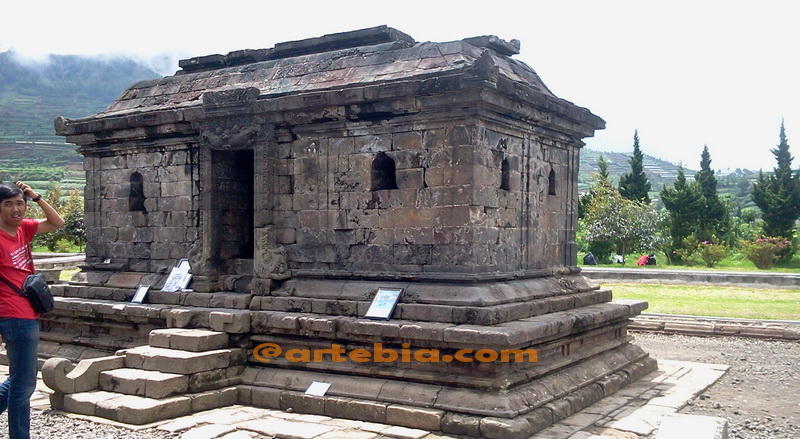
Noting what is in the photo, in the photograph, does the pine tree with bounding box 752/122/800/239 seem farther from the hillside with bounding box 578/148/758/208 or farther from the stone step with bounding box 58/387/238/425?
the stone step with bounding box 58/387/238/425

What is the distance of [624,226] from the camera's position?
35.2 m

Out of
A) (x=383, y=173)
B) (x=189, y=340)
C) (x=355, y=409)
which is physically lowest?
(x=355, y=409)

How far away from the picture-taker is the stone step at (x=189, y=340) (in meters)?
9.02

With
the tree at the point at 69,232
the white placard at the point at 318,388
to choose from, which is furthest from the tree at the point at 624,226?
the white placard at the point at 318,388

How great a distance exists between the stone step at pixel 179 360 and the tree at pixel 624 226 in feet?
93.5

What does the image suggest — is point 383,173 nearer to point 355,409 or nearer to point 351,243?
point 351,243

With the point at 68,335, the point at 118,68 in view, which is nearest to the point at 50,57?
the point at 118,68

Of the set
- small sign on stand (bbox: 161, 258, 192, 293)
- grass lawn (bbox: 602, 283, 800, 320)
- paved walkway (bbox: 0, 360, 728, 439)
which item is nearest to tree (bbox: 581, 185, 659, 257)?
grass lawn (bbox: 602, 283, 800, 320)

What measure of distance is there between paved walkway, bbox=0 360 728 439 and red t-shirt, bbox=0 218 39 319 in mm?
2209

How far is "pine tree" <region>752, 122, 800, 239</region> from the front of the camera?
36719 mm

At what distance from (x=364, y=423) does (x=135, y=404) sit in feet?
7.83

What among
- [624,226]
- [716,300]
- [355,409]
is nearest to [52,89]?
Result: [624,226]

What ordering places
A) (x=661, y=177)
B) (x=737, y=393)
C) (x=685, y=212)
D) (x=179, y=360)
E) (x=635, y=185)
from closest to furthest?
(x=179, y=360), (x=737, y=393), (x=685, y=212), (x=635, y=185), (x=661, y=177)

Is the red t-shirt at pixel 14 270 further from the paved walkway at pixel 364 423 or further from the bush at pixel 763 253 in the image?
the bush at pixel 763 253
